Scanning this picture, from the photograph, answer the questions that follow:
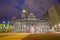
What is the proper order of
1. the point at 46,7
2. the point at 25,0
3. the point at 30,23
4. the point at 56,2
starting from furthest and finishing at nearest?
1. the point at 30,23
2. the point at 25,0
3. the point at 46,7
4. the point at 56,2

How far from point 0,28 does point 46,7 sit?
726cm

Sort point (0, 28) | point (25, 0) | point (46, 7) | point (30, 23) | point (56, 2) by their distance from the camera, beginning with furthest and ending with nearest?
1. point (30, 23)
2. point (0, 28)
3. point (25, 0)
4. point (46, 7)
5. point (56, 2)

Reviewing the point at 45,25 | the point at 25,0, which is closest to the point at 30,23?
the point at 45,25

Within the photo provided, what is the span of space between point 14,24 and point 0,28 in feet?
16.9

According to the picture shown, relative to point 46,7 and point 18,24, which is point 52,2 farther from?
point 18,24

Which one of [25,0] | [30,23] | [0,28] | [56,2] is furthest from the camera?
[30,23]

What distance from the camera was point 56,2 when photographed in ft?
48.6

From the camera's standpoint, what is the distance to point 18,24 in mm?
23750

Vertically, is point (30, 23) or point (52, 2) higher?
point (52, 2)

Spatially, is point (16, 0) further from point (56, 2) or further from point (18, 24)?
point (18, 24)

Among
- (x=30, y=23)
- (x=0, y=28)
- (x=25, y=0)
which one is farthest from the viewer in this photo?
(x=30, y=23)

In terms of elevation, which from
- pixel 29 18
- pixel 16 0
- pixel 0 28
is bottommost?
pixel 0 28

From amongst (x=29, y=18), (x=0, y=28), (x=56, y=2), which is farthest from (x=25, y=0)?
(x=29, y=18)

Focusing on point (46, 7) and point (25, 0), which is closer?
point (46, 7)
